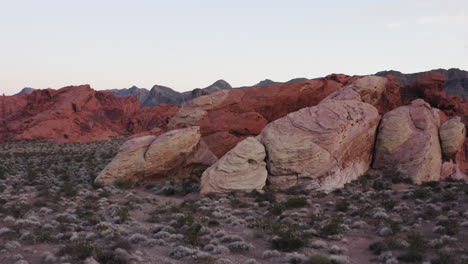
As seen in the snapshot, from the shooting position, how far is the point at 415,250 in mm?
10078

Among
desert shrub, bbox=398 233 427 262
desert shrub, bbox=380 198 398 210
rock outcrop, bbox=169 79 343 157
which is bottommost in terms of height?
desert shrub, bbox=380 198 398 210

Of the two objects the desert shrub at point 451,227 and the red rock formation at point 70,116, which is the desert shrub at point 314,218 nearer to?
the desert shrub at point 451,227

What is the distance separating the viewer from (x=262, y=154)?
834 inches

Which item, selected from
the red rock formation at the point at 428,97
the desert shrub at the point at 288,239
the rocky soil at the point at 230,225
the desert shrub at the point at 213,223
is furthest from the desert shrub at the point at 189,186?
the red rock formation at the point at 428,97

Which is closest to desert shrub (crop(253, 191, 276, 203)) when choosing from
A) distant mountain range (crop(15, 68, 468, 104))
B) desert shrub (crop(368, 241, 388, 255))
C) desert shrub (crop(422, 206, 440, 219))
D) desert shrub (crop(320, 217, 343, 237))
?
desert shrub (crop(320, 217, 343, 237))

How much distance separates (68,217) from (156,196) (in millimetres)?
6485

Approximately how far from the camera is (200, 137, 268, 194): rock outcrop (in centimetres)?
1984

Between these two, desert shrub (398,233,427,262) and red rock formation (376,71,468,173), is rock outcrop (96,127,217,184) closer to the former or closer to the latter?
desert shrub (398,233,427,262)

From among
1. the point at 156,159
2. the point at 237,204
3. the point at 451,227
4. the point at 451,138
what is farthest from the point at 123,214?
the point at 451,138

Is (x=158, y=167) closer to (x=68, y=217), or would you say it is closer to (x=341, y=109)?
(x=68, y=217)

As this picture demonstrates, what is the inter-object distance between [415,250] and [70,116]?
69.0 m

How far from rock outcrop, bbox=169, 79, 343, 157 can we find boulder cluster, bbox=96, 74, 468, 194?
0.08 m

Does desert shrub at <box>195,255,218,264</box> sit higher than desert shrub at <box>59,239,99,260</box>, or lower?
lower

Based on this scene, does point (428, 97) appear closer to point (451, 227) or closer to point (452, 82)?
point (451, 227)
